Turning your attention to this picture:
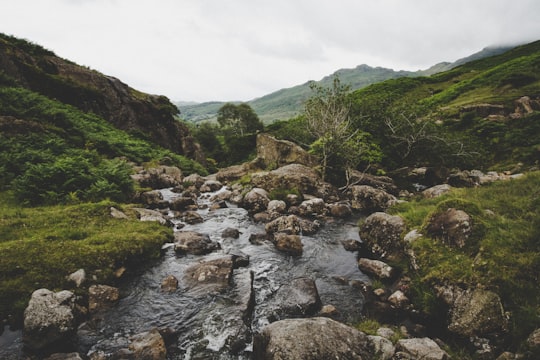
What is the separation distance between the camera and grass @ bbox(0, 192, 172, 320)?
332 inches

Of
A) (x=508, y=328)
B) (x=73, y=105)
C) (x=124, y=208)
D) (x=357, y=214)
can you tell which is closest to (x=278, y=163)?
(x=357, y=214)

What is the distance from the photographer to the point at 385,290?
985 cm

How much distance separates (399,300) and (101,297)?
9768 millimetres

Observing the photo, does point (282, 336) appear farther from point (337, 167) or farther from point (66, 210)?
point (337, 167)

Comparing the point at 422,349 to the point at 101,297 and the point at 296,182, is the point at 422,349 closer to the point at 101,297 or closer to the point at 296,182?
the point at 101,297

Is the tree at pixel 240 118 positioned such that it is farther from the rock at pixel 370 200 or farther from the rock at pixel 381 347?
the rock at pixel 381 347

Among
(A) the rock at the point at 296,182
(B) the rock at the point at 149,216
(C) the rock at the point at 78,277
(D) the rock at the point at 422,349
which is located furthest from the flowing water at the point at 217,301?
(A) the rock at the point at 296,182

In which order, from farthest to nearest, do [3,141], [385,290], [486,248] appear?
1. [3,141]
2. [385,290]
3. [486,248]

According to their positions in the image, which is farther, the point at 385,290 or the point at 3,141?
the point at 3,141

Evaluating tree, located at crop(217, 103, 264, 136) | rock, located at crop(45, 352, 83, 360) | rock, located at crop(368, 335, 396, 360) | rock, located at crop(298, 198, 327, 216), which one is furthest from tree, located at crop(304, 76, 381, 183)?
tree, located at crop(217, 103, 264, 136)

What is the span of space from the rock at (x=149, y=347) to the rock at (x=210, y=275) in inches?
109

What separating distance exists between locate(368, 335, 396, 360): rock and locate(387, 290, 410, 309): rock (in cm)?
232

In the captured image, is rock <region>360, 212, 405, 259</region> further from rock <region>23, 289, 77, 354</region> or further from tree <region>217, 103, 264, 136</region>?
tree <region>217, 103, 264, 136</region>

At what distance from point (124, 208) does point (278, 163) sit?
20957mm
